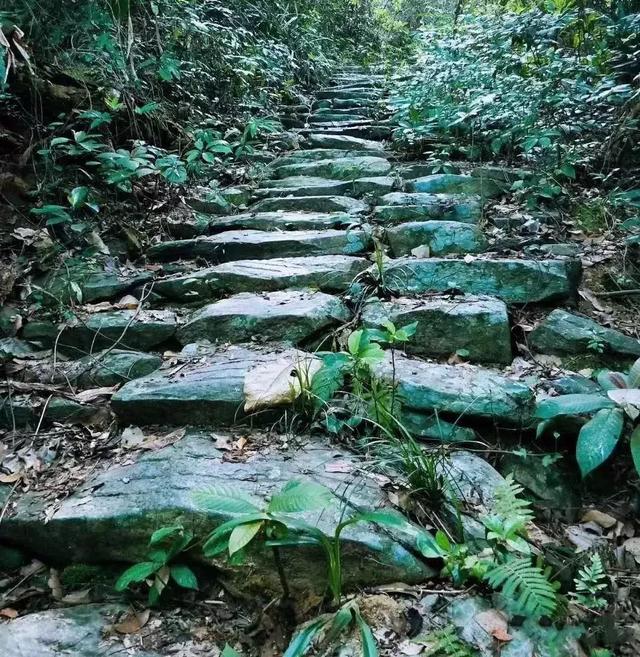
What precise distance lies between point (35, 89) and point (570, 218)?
3827mm

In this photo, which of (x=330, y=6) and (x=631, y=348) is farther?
(x=330, y=6)

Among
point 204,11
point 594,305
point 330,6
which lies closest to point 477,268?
point 594,305

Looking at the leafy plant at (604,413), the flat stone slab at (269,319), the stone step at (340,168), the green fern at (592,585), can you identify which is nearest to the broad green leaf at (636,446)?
the leafy plant at (604,413)

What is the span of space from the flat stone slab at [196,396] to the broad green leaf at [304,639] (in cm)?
90

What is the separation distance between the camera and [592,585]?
4.93 feet

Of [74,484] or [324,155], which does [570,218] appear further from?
[74,484]

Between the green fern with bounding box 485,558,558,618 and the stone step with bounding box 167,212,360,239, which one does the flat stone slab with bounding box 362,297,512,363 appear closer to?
the green fern with bounding box 485,558,558,618

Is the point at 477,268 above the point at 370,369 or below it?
above

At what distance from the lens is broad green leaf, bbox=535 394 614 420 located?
176 cm

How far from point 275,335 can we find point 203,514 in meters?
1.13

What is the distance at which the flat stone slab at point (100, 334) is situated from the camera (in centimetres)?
278

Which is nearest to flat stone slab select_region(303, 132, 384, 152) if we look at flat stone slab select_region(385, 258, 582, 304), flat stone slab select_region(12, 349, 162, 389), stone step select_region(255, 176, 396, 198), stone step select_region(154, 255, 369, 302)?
stone step select_region(255, 176, 396, 198)

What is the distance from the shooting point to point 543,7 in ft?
17.5

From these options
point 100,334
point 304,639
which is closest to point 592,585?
point 304,639
